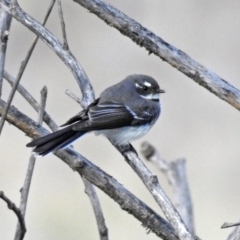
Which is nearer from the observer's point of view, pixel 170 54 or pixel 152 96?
pixel 170 54

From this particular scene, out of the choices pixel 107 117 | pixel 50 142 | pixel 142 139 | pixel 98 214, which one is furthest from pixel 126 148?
pixel 142 139

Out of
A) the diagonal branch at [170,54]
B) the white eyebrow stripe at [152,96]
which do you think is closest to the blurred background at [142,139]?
the white eyebrow stripe at [152,96]

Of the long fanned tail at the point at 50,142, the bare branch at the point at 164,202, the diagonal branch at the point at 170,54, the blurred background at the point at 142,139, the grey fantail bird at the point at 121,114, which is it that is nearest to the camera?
the bare branch at the point at 164,202

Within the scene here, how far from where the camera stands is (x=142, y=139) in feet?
23.3

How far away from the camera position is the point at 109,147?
730 centimetres

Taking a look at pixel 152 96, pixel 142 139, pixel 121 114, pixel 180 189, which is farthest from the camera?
pixel 142 139

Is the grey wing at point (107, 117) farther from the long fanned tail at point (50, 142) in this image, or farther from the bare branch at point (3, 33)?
the bare branch at point (3, 33)

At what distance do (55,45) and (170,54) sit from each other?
2.26 ft

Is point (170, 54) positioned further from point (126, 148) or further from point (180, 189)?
point (126, 148)

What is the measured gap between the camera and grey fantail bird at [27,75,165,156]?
11.9ft

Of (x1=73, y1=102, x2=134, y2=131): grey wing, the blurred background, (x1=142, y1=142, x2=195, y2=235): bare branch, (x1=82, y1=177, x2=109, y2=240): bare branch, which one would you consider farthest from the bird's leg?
the blurred background

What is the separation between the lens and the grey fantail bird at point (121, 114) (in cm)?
362

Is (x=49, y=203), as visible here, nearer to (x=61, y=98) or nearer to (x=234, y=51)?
(x=61, y=98)

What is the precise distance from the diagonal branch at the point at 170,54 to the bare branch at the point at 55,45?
0.36 m
